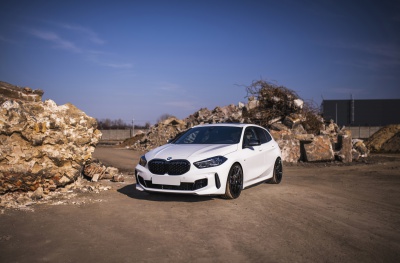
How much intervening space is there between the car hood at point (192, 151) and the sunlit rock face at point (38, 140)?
2098 mm

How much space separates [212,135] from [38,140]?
149 inches

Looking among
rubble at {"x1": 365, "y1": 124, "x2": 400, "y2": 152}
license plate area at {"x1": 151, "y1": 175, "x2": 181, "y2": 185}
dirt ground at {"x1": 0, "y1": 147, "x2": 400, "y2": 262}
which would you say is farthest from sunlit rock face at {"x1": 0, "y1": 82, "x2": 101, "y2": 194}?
rubble at {"x1": 365, "y1": 124, "x2": 400, "y2": 152}

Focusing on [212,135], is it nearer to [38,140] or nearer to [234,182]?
[234,182]

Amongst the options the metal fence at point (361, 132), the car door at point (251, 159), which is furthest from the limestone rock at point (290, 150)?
the metal fence at point (361, 132)

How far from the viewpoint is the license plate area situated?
6.85m

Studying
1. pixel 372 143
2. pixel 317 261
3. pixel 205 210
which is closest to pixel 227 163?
pixel 205 210

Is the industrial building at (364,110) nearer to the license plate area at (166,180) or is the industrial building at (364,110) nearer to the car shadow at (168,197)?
the car shadow at (168,197)

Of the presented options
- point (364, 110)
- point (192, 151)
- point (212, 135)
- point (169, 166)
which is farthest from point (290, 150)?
point (364, 110)

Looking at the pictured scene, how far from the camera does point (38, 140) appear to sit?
7707 millimetres

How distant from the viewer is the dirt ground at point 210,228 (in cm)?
429

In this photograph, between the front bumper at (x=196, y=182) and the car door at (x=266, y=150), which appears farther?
the car door at (x=266, y=150)

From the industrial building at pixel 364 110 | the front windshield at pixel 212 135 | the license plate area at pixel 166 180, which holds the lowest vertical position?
the license plate area at pixel 166 180

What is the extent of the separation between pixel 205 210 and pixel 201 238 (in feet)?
5.41

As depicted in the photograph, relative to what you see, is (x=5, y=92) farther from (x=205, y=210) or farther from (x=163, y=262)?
(x=163, y=262)
